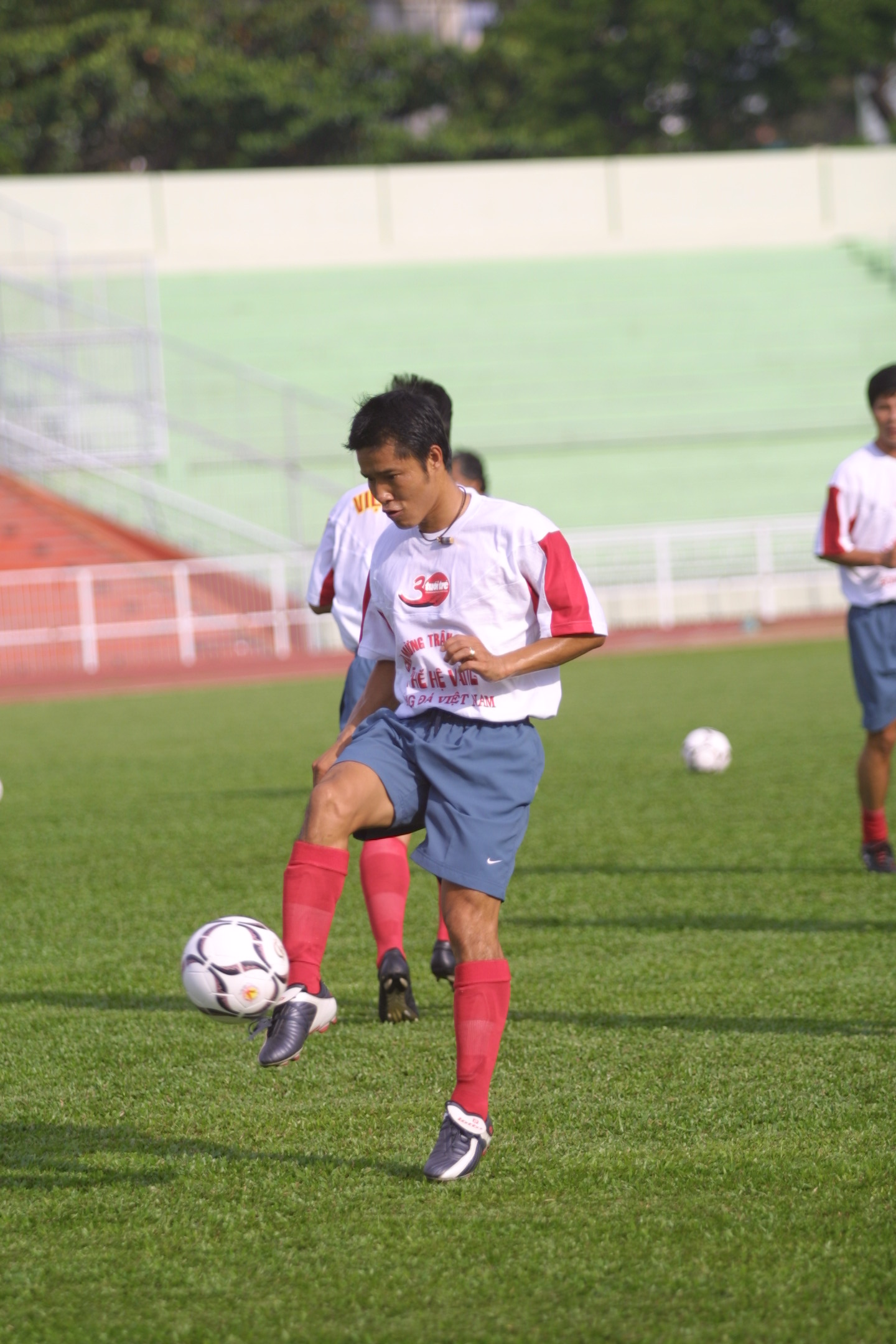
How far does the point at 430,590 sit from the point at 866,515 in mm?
3446

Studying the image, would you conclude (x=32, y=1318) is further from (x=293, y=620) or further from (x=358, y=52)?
(x=358, y=52)

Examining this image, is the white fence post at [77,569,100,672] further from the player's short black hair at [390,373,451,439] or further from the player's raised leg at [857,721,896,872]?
the player's short black hair at [390,373,451,439]

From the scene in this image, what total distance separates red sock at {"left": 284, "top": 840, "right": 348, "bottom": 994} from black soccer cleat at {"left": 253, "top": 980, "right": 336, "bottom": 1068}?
0.27 ft

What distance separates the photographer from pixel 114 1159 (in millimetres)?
3719

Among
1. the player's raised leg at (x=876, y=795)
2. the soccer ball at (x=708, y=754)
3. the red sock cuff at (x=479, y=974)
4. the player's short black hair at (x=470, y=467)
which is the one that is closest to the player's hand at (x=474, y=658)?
the red sock cuff at (x=479, y=974)

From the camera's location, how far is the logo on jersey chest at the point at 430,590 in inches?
148

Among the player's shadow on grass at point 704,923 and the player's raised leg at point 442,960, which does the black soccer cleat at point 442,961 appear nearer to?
the player's raised leg at point 442,960

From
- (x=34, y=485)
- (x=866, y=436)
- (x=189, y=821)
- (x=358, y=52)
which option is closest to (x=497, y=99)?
(x=358, y=52)

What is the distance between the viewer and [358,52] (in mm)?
38531

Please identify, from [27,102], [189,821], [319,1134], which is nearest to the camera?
[319,1134]

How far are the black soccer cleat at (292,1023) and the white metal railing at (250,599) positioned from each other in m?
18.0

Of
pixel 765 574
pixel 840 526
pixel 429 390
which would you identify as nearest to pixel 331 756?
pixel 429 390

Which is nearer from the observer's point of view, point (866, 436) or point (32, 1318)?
point (32, 1318)

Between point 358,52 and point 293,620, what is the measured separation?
71.2ft
